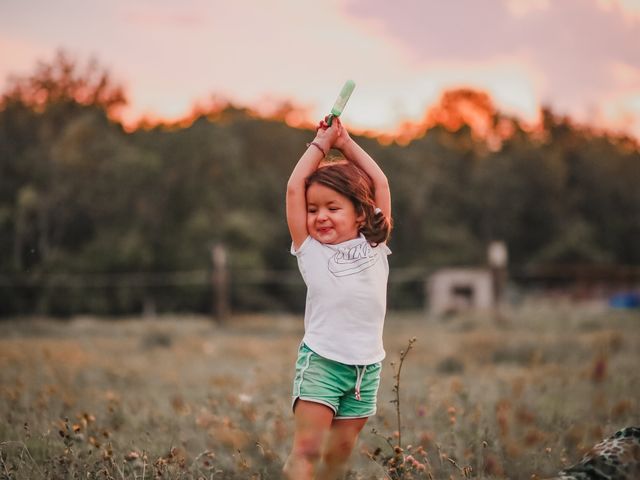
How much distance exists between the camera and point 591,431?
179 inches

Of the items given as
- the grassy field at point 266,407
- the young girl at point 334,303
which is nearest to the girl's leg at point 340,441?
the young girl at point 334,303

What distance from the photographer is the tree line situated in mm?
25172

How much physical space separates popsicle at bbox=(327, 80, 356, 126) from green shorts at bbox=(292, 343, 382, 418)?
0.91 meters

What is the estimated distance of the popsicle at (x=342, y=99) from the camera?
3.07 m

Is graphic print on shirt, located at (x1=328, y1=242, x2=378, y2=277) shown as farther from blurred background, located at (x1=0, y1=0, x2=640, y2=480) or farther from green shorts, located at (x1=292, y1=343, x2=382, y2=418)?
blurred background, located at (x1=0, y1=0, x2=640, y2=480)

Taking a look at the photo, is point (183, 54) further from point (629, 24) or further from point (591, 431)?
point (591, 431)

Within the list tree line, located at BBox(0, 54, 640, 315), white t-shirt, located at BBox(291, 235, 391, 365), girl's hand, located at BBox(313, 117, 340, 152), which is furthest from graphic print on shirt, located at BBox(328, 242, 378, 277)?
tree line, located at BBox(0, 54, 640, 315)

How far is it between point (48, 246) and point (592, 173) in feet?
107

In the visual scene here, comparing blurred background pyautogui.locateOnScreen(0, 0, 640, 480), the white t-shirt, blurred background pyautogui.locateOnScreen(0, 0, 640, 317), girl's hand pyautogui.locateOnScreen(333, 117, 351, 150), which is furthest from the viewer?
blurred background pyautogui.locateOnScreen(0, 0, 640, 317)

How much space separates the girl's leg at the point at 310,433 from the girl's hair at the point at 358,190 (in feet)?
2.27

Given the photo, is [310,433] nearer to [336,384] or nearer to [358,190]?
[336,384]

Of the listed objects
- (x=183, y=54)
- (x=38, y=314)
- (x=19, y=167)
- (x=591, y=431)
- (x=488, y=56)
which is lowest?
(x=38, y=314)

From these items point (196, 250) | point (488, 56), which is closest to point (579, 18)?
point (488, 56)

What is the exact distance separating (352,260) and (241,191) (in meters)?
36.2
